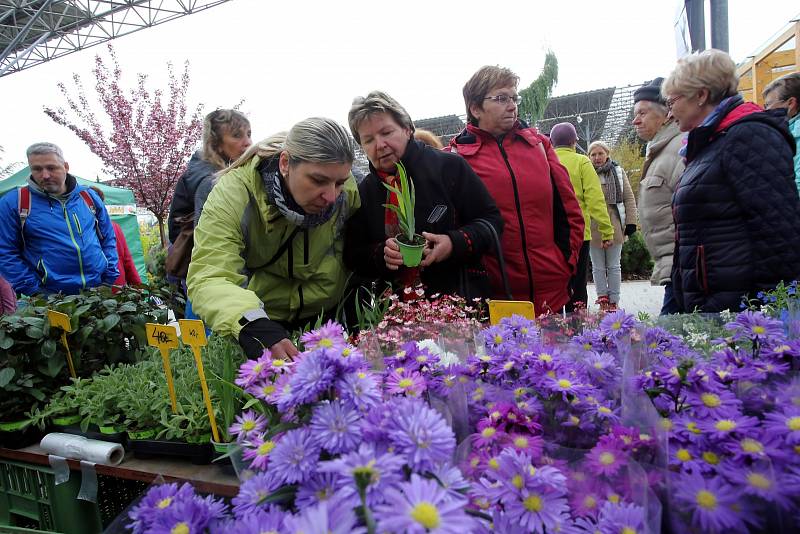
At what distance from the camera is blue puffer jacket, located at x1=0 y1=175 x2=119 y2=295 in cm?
308

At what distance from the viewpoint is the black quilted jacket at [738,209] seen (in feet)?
6.34

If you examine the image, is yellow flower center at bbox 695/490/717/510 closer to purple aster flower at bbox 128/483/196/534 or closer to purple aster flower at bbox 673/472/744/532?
purple aster flower at bbox 673/472/744/532

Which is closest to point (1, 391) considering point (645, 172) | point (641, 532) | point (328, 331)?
point (328, 331)

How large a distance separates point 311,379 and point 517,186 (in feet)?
6.36

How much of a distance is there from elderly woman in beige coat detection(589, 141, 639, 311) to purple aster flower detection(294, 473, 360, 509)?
4.60m

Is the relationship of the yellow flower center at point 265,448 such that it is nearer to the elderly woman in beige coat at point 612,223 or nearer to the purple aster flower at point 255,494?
the purple aster flower at point 255,494

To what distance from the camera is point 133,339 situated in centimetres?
218

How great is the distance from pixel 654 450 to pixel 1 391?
6.61 ft

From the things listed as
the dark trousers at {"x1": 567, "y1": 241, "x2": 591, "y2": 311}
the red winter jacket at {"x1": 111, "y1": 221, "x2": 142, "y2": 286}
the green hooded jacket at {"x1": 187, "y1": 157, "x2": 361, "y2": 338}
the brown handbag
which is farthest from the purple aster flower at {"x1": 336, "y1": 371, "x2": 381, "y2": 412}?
the red winter jacket at {"x1": 111, "y1": 221, "x2": 142, "y2": 286}

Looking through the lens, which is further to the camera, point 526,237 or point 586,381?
point 526,237

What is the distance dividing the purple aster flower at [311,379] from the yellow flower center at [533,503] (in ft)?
0.79

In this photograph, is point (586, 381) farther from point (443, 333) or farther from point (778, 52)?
point (778, 52)

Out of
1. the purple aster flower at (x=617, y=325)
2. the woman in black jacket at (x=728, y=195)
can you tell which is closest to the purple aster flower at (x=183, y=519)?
the purple aster flower at (x=617, y=325)

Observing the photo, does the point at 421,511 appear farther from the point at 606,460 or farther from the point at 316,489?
the point at 606,460
